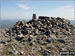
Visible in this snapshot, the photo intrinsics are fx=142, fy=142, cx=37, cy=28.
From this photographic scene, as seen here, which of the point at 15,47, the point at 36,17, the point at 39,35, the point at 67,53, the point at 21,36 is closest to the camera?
the point at 67,53

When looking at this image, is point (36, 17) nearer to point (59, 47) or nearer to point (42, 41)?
point (42, 41)

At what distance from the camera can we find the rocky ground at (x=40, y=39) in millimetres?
58237

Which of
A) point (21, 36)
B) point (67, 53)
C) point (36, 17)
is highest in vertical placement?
point (36, 17)

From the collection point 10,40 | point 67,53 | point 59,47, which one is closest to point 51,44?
point 59,47

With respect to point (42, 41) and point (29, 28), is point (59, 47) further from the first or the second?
point (29, 28)

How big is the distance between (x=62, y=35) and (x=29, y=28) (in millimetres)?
19200

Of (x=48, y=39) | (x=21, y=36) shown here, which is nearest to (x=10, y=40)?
(x=21, y=36)

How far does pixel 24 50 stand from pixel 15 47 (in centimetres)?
454

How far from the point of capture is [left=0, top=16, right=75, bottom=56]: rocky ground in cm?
5824

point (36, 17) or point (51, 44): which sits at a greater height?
point (36, 17)

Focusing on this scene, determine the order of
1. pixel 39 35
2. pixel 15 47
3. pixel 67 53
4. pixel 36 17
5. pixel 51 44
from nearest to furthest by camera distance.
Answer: pixel 67 53, pixel 15 47, pixel 51 44, pixel 39 35, pixel 36 17

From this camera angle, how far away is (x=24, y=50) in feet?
194

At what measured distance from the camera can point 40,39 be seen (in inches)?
2773

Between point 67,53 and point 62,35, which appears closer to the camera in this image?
point 67,53
